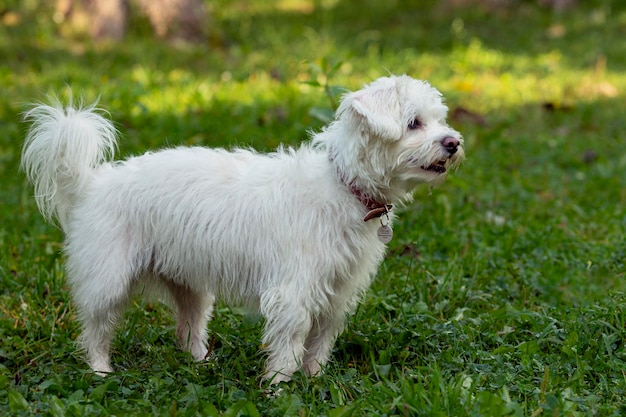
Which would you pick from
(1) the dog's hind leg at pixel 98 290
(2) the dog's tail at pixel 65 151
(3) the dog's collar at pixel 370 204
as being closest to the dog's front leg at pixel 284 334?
(3) the dog's collar at pixel 370 204

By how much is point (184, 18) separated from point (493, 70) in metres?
4.39

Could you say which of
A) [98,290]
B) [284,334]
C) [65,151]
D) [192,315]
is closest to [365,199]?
[284,334]

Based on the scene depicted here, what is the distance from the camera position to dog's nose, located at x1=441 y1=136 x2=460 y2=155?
150 inches

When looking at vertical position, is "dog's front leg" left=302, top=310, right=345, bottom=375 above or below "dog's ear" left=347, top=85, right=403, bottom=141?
below

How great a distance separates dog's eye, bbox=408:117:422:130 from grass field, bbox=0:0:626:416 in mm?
1083

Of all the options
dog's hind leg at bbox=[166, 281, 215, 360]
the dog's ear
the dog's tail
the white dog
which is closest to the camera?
the dog's ear

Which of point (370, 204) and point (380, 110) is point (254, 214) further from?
point (380, 110)

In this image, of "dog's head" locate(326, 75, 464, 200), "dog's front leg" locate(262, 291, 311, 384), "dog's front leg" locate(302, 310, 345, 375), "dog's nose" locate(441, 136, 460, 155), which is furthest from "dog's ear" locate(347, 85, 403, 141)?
"dog's front leg" locate(302, 310, 345, 375)

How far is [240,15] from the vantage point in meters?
15.9

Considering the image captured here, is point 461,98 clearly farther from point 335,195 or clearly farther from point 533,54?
point 335,195

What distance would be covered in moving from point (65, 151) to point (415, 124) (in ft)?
5.94

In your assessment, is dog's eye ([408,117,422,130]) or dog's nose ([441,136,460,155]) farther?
dog's eye ([408,117,422,130])

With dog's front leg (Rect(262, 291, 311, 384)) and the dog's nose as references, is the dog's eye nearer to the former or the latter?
the dog's nose

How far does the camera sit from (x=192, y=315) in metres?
4.73
